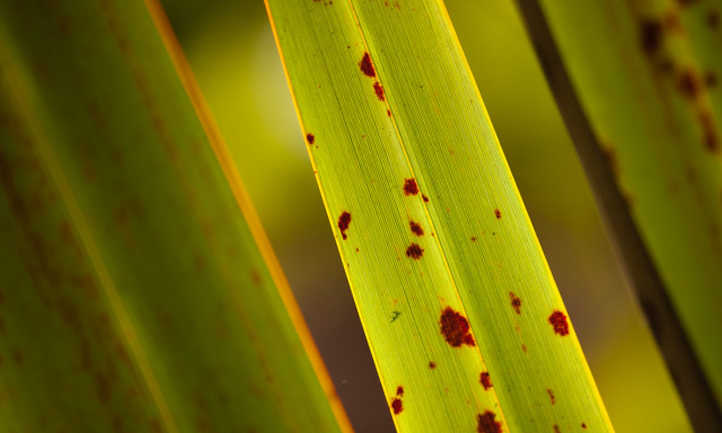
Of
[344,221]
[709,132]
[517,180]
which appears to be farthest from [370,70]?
[517,180]

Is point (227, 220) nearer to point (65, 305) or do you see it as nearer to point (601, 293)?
point (65, 305)

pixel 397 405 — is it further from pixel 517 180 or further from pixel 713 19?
pixel 517 180

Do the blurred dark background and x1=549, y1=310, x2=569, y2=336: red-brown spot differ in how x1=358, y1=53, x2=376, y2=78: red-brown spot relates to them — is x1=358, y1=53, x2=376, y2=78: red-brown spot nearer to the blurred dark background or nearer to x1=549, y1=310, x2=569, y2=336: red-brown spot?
x1=549, y1=310, x2=569, y2=336: red-brown spot

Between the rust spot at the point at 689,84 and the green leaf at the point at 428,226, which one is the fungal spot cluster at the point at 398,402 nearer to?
the green leaf at the point at 428,226

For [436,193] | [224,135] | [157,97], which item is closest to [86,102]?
[157,97]

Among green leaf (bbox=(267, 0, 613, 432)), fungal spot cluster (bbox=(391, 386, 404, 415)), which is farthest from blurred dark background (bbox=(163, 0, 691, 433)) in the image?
fungal spot cluster (bbox=(391, 386, 404, 415))

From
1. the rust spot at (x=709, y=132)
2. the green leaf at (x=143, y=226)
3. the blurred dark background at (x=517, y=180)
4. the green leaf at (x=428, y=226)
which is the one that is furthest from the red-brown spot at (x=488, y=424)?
the blurred dark background at (x=517, y=180)
